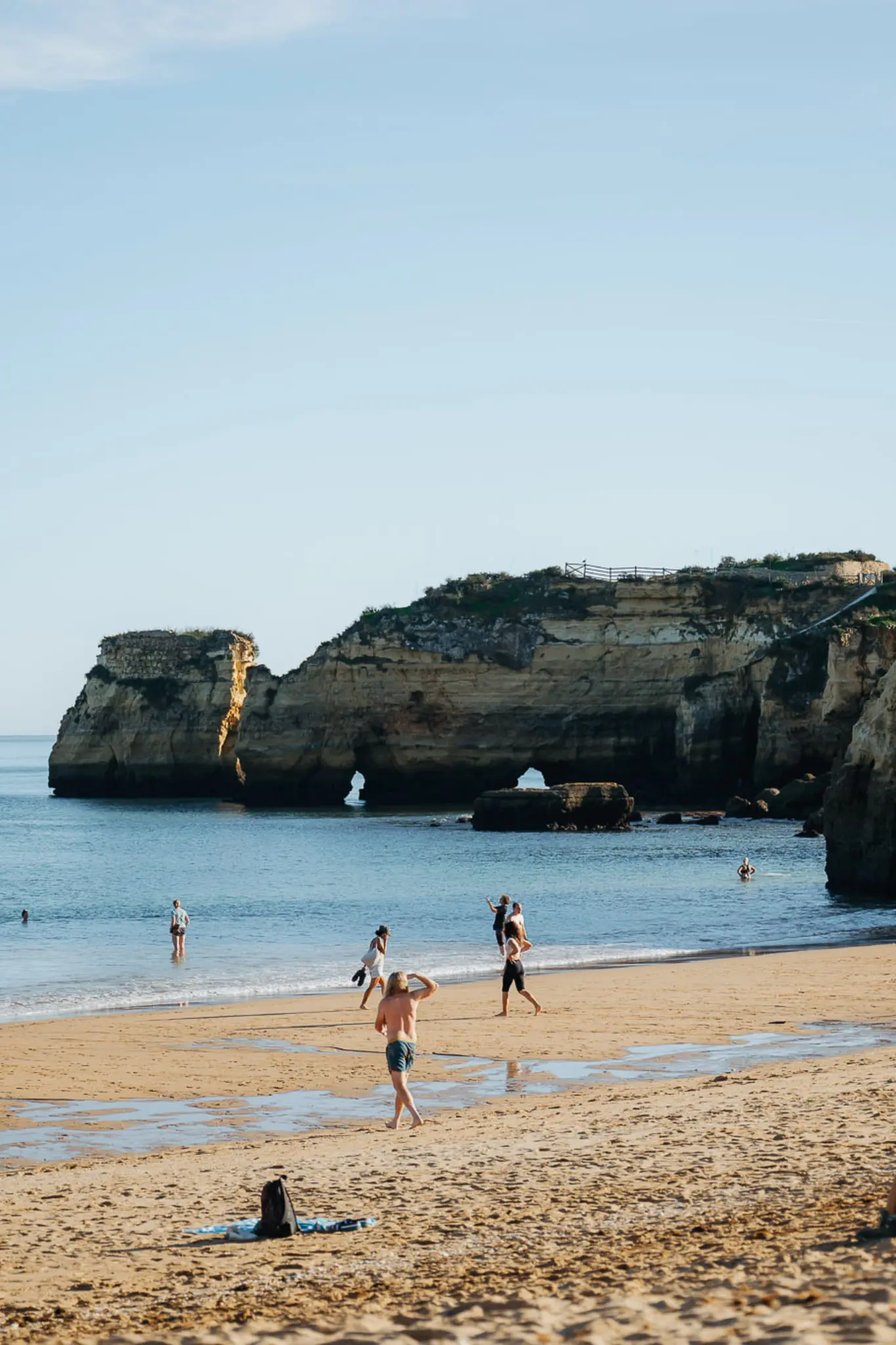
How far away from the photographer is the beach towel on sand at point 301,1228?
8359mm

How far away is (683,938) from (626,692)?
45.0 metres

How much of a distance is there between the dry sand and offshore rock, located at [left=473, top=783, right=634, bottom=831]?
43743 millimetres

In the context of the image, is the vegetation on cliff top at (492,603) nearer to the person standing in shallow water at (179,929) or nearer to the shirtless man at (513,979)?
the person standing in shallow water at (179,929)

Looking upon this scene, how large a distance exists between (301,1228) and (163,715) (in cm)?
7963

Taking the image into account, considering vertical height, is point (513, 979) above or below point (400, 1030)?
below

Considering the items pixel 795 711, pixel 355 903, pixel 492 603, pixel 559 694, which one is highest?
pixel 492 603

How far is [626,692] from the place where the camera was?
73.4m

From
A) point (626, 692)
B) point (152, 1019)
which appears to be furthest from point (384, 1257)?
point (626, 692)

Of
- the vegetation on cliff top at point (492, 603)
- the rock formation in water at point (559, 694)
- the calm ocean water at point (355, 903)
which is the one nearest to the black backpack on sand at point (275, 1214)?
the calm ocean water at point (355, 903)

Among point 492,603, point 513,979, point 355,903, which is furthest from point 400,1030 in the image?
point 492,603

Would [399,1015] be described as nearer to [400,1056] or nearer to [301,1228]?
[400,1056]

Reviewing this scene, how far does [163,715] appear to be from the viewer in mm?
86375

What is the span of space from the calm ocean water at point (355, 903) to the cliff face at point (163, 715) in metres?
23.3

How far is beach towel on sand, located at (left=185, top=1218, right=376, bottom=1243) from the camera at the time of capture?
329 inches
